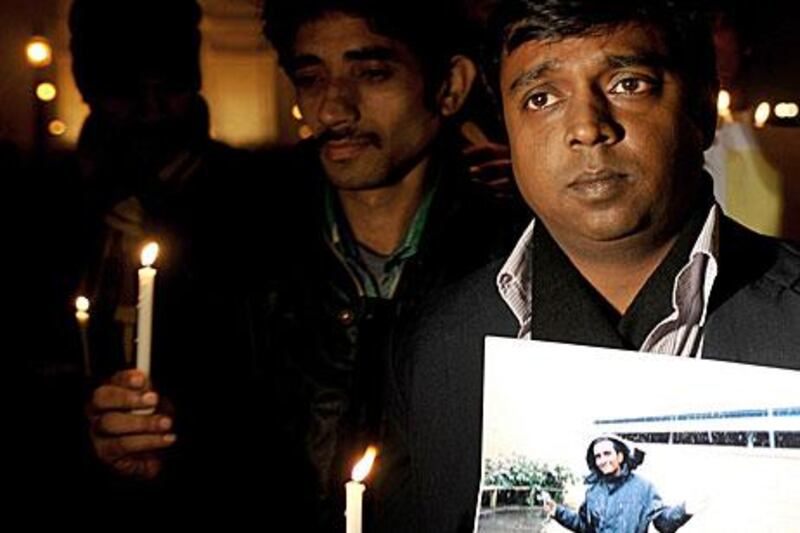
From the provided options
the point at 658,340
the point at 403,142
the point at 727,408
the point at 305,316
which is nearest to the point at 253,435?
the point at 305,316

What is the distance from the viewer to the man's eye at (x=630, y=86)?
92 cm

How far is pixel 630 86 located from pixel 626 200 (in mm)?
85

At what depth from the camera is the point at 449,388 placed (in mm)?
1033

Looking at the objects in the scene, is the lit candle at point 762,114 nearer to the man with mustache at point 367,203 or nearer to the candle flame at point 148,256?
the man with mustache at point 367,203

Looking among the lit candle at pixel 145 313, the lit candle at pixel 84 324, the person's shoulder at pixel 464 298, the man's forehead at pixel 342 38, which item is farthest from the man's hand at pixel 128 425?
the man's forehead at pixel 342 38

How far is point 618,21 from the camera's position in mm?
916

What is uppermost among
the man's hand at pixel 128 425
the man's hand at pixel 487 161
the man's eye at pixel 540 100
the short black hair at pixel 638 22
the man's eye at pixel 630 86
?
the man's hand at pixel 487 161

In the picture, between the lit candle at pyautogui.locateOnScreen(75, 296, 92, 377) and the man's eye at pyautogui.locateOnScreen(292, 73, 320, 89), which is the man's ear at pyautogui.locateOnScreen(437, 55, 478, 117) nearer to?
the man's eye at pyautogui.locateOnScreen(292, 73, 320, 89)

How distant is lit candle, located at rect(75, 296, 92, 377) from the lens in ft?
4.06

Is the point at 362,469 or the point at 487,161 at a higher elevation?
the point at 487,161

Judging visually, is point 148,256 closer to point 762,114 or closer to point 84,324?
point 84,324

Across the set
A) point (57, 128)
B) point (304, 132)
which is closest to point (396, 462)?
point (304, 132)

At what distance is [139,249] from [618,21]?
0.78 m

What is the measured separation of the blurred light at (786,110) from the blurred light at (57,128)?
88cm
